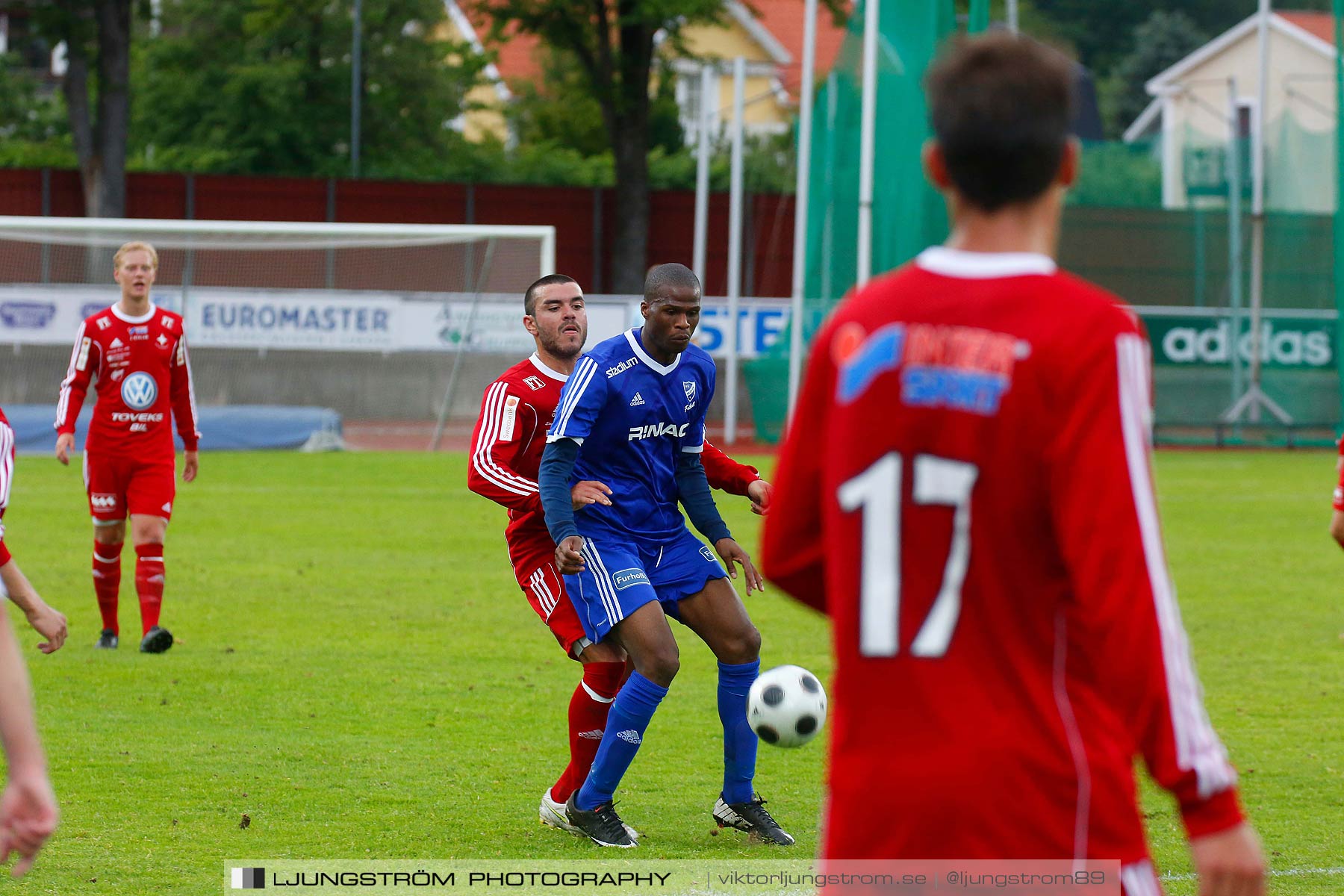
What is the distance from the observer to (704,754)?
675cm

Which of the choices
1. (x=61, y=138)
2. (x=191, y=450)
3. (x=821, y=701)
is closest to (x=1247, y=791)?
(x=821, y=701)

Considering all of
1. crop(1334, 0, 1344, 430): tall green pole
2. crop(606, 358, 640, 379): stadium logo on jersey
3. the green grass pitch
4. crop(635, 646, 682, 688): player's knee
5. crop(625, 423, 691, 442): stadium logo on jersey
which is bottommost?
the green grass pitch

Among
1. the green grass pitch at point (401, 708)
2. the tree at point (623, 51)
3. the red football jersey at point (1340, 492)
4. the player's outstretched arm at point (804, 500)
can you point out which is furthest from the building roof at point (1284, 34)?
the player's outstretched arm at point (804, 500)

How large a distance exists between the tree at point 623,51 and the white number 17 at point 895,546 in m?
25.4

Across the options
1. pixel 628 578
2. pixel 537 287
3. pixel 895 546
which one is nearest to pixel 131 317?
pixel 537 287

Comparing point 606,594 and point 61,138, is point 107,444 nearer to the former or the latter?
point 606,594

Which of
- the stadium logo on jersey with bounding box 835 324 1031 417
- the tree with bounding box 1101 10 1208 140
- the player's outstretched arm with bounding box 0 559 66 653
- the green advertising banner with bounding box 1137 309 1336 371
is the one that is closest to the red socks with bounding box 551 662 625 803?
the player's outstretched arm with bounding box 0 559 66 653

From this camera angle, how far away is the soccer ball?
16.4 feet

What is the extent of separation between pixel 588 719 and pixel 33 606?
7.49ft

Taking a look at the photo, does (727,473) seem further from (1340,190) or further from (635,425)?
(1340,190)

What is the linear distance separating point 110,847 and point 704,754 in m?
2.46

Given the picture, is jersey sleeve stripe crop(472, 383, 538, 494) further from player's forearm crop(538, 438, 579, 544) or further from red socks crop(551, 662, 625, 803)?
red socks crop(551, 662, 625, 803)

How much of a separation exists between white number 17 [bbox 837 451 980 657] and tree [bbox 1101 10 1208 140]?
6420cm

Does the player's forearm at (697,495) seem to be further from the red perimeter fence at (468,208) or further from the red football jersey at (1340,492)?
the red perimeter fence at (468,208)
